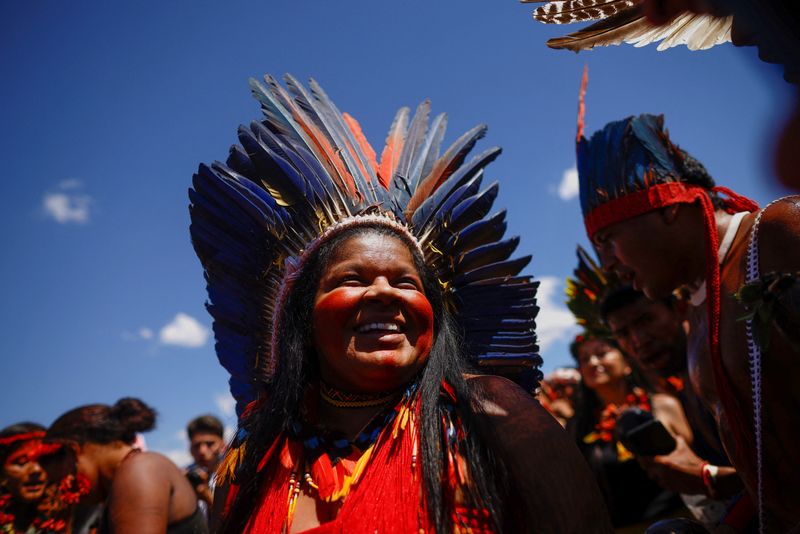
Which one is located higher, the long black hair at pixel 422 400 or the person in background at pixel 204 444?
the person in background at pixel 204 444

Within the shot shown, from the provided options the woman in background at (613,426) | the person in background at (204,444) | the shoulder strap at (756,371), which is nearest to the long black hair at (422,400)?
the shoulder strap at (756,371)

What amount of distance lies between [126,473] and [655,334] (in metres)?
3.49

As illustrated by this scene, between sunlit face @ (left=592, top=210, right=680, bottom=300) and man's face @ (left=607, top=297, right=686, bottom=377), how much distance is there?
1.67 m

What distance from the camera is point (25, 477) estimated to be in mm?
4777

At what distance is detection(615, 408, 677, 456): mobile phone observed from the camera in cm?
306

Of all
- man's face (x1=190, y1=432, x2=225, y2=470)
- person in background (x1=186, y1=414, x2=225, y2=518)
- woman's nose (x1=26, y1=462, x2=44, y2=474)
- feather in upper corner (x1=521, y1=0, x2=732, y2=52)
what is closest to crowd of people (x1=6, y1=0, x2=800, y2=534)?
feather in upper corner (x1=521, y1=0, x2=732, y2=52)

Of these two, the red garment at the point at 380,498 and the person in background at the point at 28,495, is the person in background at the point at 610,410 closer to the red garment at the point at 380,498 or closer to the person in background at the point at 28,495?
the red garment at the point at 380,498

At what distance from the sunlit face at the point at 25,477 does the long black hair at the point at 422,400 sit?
3.45 metres

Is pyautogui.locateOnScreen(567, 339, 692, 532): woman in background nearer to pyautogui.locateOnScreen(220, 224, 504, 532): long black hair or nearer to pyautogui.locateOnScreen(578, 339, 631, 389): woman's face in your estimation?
pyautogui.locateOnScreen(578, 339, 631, 389): woman's face

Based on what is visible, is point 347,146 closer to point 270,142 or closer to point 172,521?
point 270,142

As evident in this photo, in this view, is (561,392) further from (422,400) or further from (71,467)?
(422,400)

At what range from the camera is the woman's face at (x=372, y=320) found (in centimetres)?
201

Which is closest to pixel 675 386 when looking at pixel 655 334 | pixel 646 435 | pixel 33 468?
pixel 655 334

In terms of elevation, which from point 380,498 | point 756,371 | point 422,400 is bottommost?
point 380,498
